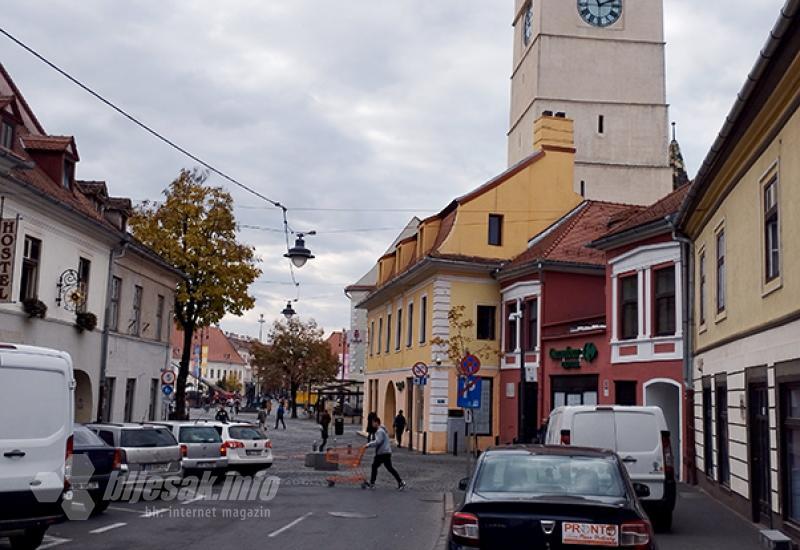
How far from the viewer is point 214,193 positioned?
132ft

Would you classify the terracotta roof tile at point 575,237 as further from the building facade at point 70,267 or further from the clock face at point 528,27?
the clock face at point 528,27

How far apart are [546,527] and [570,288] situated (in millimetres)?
27140

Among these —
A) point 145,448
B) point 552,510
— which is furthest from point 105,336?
point 552,510

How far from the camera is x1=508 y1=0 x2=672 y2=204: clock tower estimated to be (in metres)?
58.2

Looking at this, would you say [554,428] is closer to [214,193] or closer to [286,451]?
[286,451]

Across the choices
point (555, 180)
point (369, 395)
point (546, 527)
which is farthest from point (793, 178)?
point (369, 395)

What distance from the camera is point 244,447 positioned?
22.9m

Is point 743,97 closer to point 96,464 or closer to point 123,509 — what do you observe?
point 96,464

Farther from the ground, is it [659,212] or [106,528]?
[659,212]

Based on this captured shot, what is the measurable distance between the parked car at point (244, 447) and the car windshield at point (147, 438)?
13.8 feet

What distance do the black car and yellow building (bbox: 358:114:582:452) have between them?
2714 centimetres

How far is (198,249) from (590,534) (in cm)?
3402

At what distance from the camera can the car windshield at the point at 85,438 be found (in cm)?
1495

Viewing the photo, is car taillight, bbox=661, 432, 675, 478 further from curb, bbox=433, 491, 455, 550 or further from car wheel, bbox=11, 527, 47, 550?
car wheel, bbox=11, 527, 47, 550
